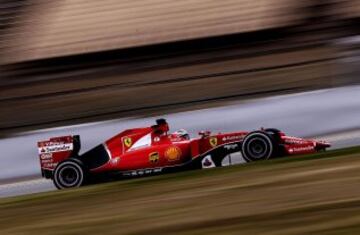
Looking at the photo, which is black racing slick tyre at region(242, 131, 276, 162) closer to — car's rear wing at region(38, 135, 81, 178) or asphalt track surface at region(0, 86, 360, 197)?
asphalt track surface at region(0, 86, 360, 197)

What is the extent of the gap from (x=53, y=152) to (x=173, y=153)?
138cm

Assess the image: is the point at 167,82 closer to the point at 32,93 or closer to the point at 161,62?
the point at 161,62

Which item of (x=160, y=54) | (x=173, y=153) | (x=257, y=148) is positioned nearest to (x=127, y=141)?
(x=173, y=153)

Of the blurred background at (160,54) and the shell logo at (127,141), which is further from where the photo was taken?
the blurred background at (160,54)

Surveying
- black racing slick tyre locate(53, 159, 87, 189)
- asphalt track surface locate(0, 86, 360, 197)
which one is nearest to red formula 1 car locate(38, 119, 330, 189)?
black racing slick tyre locate(53, 159, 87, 189)

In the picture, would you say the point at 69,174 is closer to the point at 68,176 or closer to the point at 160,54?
the point at 68,176

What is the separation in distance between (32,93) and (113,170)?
6.37m

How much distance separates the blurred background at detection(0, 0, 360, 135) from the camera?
41.9 ft

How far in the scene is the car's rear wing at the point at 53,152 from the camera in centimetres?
877

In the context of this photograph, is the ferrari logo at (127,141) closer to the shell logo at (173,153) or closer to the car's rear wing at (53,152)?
the shell logo at (173,153)

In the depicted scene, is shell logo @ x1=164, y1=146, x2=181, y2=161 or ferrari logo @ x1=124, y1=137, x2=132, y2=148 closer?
shell logo @ x1=164, y1=146, x2=181, y2=161

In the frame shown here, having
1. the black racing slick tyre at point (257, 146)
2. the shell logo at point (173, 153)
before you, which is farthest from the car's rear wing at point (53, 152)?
the black racing slick tyre at point (257, 146)

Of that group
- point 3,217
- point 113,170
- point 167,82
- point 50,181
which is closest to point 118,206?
point 3,217

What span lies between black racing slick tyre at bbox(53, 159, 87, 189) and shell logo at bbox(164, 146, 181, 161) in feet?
3.22
